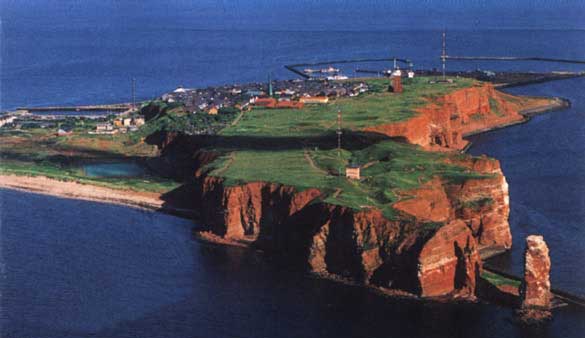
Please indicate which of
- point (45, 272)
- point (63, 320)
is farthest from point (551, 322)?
point (45, 272)

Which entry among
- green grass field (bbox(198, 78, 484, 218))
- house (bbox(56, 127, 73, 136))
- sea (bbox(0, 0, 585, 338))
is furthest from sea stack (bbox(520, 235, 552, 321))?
house (bbox(56, 127, 73, 136))

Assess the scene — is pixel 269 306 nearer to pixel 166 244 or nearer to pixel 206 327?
pixel 206 327

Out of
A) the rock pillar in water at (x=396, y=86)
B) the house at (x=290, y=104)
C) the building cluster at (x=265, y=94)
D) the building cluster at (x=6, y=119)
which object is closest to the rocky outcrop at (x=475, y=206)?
the house at (x=290, y=104)

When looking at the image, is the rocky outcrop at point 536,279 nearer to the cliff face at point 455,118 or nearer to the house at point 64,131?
the cliff face at point 455,118

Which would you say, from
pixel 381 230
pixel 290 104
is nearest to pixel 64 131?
pixel 290 104

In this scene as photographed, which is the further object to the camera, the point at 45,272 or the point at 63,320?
the point at 45,272

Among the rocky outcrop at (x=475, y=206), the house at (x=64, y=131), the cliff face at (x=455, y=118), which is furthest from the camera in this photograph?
the house at (x=64, y=131)
